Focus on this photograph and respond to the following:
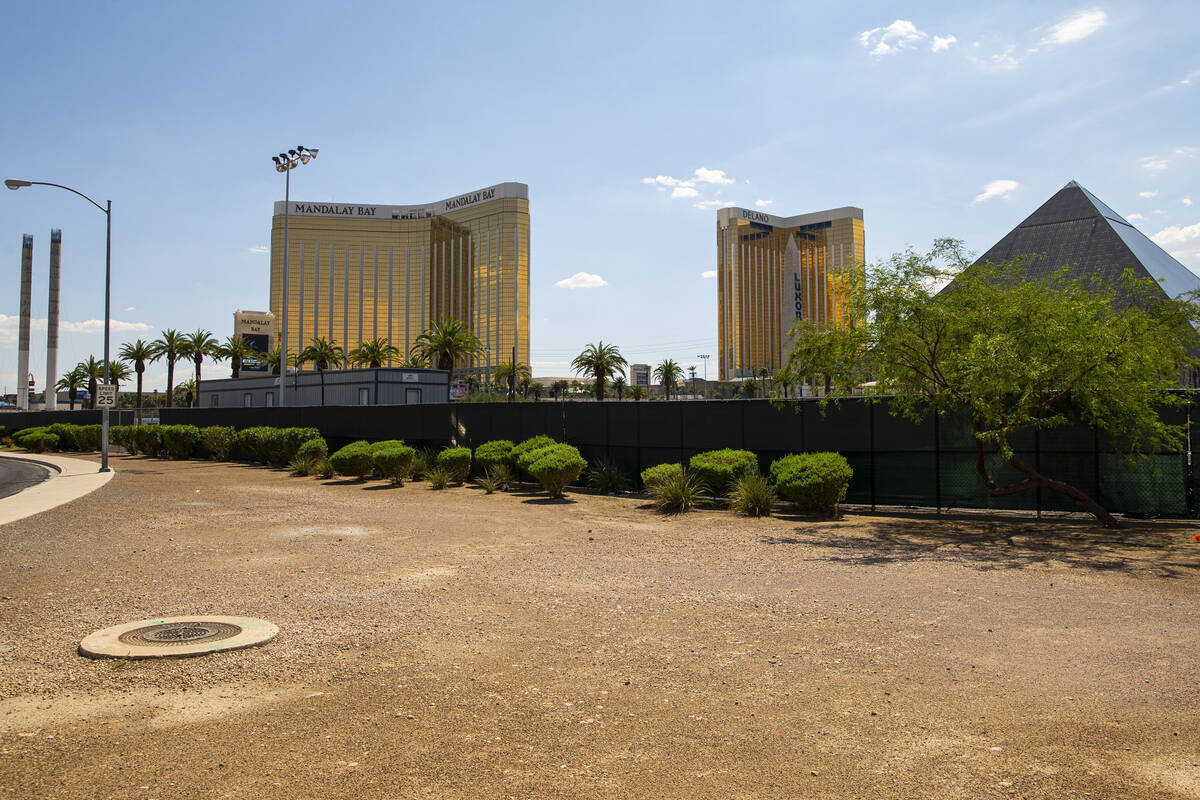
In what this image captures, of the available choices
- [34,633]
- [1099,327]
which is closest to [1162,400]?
[1099,327]

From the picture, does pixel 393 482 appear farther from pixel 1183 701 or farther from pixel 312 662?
pixel 1183 701

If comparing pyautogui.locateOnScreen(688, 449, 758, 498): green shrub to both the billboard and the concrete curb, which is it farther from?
the billboard

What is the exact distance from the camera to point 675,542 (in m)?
12.3

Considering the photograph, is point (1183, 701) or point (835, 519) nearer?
point (1183, 701)

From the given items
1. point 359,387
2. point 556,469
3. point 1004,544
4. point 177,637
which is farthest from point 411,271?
point 177,637

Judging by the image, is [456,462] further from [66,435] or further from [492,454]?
[66,435]

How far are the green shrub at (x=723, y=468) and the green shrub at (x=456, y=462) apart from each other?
24.4 feet

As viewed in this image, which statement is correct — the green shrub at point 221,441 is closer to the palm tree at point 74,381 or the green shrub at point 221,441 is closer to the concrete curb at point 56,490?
the concrete curb at point 56,490

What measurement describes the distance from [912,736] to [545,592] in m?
4.61

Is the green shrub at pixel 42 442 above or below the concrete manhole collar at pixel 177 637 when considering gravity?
above

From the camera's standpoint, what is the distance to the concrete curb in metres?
15.3

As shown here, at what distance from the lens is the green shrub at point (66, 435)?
4166 cm

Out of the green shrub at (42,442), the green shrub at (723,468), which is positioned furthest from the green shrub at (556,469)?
the green shrub at (42,442)

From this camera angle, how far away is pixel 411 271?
175125 millimetres
